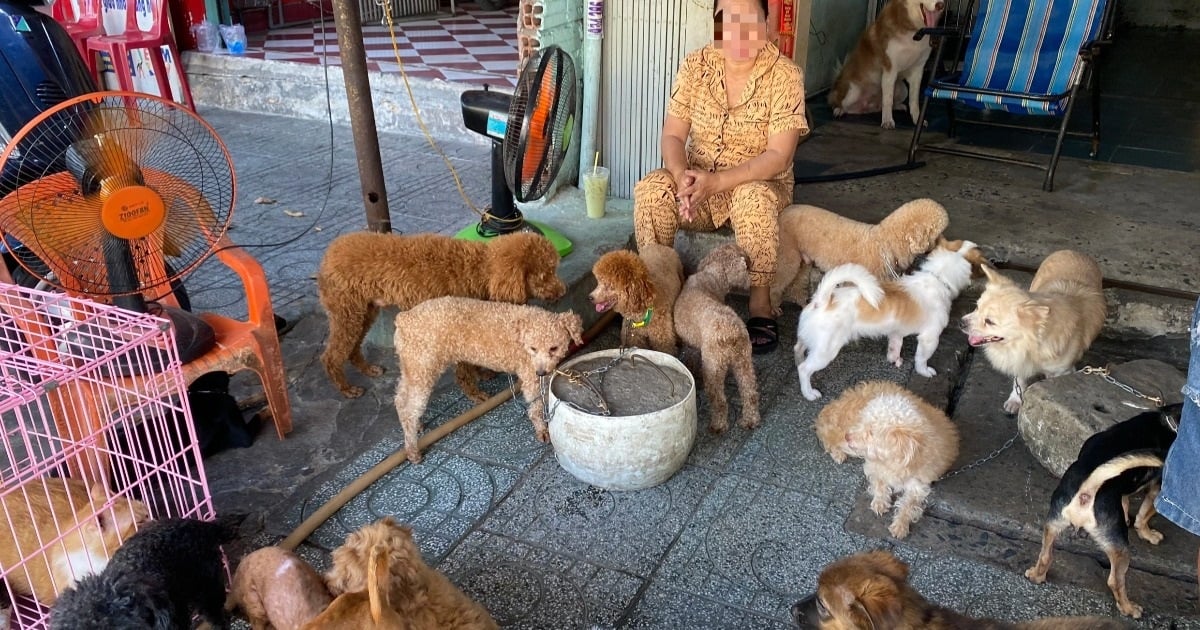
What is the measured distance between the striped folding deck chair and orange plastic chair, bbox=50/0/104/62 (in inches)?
278

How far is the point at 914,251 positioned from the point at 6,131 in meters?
4.23

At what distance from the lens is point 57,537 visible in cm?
231

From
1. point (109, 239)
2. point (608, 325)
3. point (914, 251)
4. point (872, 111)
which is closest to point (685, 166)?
point (608, 325)

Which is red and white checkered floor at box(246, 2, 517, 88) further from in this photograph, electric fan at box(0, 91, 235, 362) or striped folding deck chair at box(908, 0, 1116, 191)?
electric fan at box(0, 91, 235, 362)

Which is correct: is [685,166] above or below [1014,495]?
above

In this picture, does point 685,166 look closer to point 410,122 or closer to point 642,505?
point 642,505

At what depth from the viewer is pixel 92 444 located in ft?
8.08

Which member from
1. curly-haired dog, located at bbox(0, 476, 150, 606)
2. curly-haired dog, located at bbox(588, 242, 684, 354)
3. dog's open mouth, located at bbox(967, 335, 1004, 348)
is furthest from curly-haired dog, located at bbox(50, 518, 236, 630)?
dog's open mouth, located at bbox(967, 335, 1004, 348)

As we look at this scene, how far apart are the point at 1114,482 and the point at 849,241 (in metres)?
2.01

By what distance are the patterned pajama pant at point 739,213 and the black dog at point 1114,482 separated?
1.80 metres

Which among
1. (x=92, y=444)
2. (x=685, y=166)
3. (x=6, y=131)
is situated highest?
(x=6, y=131)

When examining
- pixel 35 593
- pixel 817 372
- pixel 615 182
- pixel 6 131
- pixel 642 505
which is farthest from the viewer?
pixel 615 182

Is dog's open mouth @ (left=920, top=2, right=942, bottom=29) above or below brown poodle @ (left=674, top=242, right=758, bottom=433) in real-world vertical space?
above

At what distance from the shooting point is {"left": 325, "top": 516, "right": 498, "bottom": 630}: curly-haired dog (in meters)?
2.06
